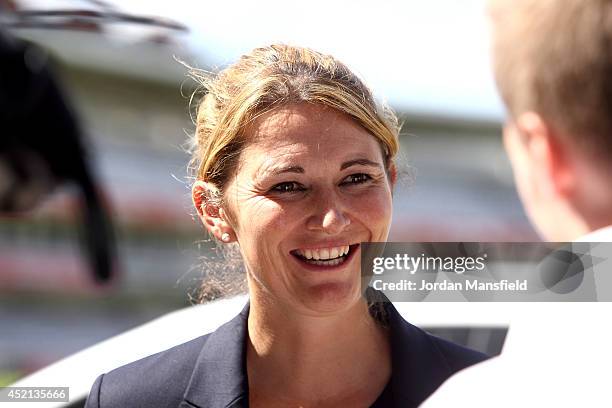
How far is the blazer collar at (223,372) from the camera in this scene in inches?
67.9

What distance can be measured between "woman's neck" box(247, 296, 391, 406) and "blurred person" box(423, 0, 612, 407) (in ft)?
2.83

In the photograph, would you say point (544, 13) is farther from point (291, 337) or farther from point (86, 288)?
point (86, 288)

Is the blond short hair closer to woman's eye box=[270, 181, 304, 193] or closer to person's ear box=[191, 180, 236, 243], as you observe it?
woman's eye box=[270, 181, 304, 193]

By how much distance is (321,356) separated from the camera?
1.76 m

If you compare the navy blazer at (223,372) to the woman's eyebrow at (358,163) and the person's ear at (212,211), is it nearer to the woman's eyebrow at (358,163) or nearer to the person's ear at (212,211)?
the person's ear at (212,211)

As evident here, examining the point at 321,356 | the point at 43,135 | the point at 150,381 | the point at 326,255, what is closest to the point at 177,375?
the point at 150,381

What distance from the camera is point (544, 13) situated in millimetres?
811

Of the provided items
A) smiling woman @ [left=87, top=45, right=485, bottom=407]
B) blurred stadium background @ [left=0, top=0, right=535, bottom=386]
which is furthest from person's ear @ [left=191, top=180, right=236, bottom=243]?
blurred stadium background @ [left=0, top=0, right=535, bottom=386]

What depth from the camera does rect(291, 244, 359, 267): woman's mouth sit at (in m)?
1.65

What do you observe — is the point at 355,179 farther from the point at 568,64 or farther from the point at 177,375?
the point at 568,64

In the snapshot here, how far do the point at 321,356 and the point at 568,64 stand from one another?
106 cm

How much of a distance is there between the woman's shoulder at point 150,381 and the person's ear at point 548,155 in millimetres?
1108

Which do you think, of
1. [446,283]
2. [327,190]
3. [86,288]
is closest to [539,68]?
[327,190]

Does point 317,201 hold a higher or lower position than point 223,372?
higher
